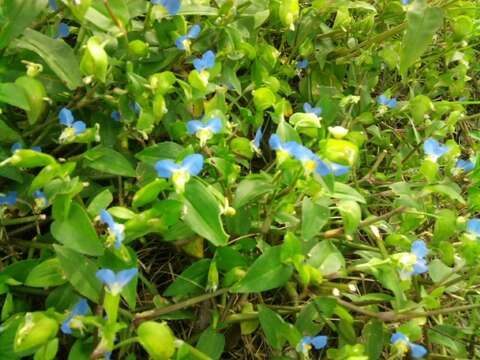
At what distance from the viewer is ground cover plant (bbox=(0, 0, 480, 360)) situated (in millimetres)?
1184

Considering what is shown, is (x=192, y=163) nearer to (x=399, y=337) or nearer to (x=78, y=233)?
(x=78, y=233)

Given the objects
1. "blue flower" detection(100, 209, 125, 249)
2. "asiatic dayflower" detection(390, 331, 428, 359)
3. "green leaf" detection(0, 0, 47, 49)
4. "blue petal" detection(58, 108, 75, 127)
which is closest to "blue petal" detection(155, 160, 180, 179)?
"blue flower" detection(100, 209, 125, 249)

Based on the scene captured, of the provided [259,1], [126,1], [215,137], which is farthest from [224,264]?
[259,1]

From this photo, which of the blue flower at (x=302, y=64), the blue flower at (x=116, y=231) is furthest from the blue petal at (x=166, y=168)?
the blue flower at (x=302, y=64)

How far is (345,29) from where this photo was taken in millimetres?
2047

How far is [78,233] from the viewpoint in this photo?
1.16 metres

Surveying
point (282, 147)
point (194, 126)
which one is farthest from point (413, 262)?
point (194, 126)

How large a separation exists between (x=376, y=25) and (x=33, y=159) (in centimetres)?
153

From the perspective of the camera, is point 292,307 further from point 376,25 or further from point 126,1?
point 376,25

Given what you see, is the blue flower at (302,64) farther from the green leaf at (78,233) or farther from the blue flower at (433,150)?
the green leaf at (78,233)

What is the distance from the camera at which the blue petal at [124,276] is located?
1.10 m

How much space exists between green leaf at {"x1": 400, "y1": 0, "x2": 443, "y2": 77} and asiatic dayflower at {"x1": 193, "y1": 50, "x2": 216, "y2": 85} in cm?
55

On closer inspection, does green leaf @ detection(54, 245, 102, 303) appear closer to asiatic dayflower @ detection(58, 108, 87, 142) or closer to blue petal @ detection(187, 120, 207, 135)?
asiatic dayflower @ detection(58, 108, 87, 142)

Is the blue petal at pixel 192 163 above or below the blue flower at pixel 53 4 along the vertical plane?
below
